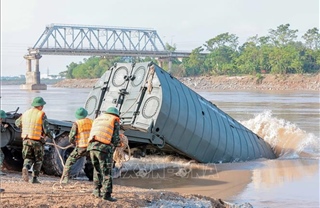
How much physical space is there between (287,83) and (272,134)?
62.6 metres

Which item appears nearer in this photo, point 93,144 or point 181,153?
point 93,144

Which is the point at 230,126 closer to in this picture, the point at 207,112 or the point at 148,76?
the point at 207,112

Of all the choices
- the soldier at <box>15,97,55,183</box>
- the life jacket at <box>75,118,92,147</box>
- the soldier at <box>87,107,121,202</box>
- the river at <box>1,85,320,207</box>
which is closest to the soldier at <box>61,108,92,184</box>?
the life jacket at <box>75,118,92,147</box>

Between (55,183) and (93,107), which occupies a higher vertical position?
(93,107)

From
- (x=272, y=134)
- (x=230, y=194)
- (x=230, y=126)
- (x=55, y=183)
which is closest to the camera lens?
(x=55, y=183)

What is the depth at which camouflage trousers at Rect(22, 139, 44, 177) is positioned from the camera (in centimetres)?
880

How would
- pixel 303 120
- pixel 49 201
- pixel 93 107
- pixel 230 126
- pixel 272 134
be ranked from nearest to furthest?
pixel 49 201 < pixel 93 107 < pixel 230 126 < pixel 272 134 < pixel 303 120

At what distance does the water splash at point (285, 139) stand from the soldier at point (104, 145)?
1048 centimetres

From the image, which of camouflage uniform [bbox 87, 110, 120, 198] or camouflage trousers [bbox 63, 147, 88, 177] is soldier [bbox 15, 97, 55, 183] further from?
camouflage uniform [bbox 87, 110, 120, 198]

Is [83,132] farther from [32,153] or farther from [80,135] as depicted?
[32,153]

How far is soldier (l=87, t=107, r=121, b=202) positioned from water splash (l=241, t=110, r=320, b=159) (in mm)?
10482

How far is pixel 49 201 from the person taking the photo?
732 centimetres

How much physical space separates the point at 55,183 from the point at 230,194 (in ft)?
11.2

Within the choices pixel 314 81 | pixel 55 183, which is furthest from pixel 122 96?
pixel 314 81
